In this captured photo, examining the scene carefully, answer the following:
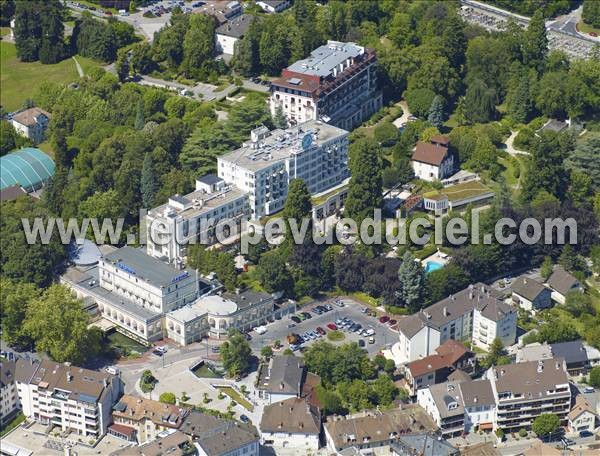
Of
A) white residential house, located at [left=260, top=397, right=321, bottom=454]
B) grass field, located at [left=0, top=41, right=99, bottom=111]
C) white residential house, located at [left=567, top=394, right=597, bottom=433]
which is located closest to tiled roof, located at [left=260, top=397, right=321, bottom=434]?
white residential house, located at [left=260, top=397, right=321, bottom=454]

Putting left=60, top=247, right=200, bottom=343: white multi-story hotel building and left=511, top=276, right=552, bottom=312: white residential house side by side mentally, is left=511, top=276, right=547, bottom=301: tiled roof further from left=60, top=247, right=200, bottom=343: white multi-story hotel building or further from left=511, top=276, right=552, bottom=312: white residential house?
left=60, top=247, right=200, bottom=343: white multi-story hotel building

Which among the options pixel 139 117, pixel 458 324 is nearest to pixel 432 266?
pixel 458 324

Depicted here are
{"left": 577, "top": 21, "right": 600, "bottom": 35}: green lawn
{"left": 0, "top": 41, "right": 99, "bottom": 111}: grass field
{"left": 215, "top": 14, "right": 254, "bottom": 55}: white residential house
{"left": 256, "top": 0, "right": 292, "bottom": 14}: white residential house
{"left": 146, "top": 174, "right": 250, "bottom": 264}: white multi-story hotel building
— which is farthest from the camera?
{"left": 256, "top": 0, "right": 292, "bottom": 14}: white residential house

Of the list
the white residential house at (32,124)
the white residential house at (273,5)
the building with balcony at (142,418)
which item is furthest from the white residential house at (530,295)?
the white residential house at (273,5)

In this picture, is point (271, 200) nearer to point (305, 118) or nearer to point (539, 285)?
point (305, 118)

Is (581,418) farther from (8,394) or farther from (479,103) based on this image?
(479,103)

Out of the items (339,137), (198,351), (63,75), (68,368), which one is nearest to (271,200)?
(339,137)

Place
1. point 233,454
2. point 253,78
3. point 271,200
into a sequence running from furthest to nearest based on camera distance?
point 253,78, point 271,200, point 233,454
